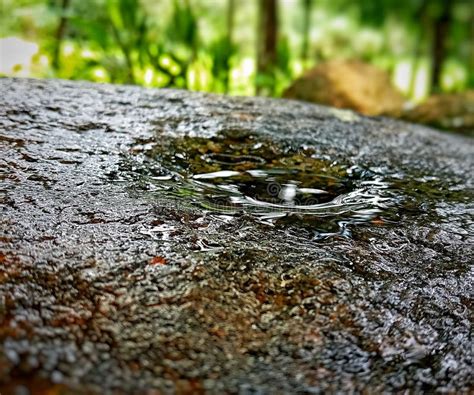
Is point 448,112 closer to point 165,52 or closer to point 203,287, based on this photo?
point 165,52

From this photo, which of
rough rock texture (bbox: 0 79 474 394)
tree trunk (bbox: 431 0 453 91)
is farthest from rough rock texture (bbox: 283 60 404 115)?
rough rock texture (bbox: 0 79 474 394)

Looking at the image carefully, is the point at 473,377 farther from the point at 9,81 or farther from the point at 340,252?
the point at 9,81

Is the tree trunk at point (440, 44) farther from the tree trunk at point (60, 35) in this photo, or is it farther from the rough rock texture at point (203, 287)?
the rough rock texture at point (203, 287)

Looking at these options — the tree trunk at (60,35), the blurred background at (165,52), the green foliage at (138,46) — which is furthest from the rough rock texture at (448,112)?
the tree trunk at (60,35)

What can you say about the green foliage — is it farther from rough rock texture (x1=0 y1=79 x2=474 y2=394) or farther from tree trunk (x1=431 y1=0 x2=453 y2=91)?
rough rock texture (x1=0 y1=79 x2=474 y2=394)

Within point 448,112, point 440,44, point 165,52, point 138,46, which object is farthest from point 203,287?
point 440,44
